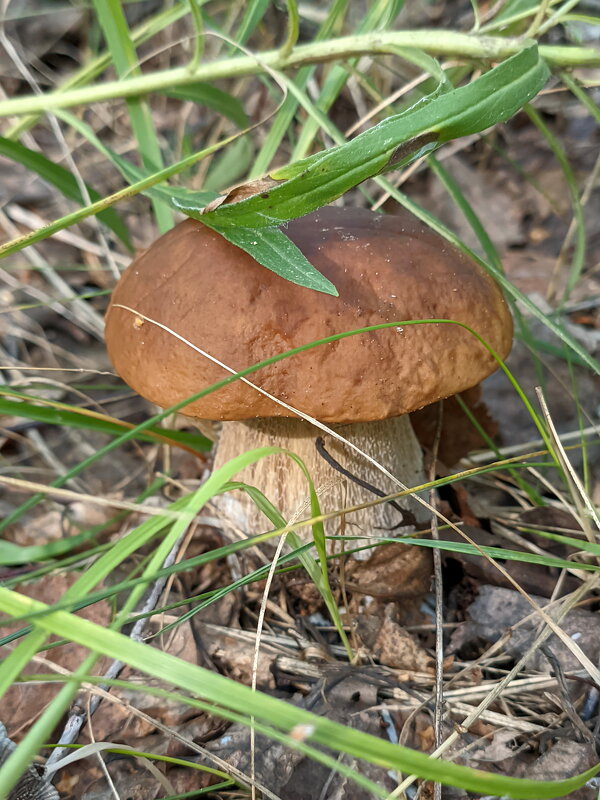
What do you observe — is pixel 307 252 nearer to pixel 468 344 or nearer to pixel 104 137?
pixel 468 344

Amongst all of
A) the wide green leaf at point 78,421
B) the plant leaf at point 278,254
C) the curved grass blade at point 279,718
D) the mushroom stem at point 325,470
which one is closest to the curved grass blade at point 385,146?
the plant leaf at point 278,254

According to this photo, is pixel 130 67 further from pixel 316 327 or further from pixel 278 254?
pixel 316 327

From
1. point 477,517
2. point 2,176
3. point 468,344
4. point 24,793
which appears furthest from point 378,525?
point 2,176

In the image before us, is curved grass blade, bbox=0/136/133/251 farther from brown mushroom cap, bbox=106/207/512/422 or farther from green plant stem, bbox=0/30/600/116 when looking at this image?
brown mushroom cap, bbox=106/207/512/422

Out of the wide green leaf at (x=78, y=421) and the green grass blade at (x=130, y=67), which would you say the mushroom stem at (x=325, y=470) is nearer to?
the wide green leaf at (x=78, y=421)

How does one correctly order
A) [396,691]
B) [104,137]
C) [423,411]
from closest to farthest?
[396,691] → [423,411] → [104,137]

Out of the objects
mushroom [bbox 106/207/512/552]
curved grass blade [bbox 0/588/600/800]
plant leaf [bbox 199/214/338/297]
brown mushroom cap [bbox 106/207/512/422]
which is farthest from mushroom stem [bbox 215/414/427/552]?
curved grass blade [bbox 0/588/600/800]
